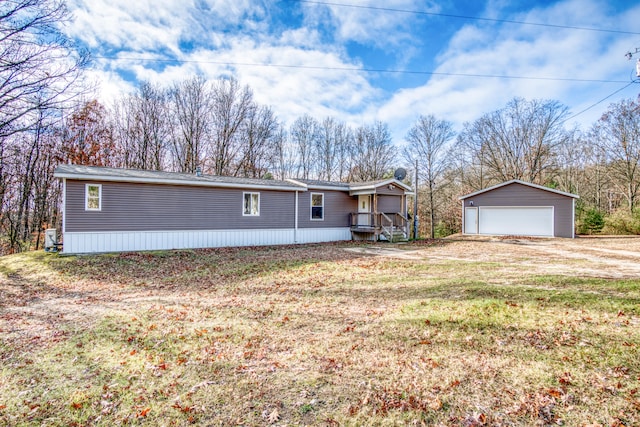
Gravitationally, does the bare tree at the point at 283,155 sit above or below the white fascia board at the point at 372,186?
above

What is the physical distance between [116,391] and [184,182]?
1152 centimetres

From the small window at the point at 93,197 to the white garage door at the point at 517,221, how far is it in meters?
21.4

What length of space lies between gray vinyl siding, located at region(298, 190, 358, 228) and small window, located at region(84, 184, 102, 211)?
8.72m

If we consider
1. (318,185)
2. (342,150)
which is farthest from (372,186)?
(342,150)

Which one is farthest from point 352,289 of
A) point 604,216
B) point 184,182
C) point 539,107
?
point 539,107

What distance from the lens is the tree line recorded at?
Answer: 69.6 feet

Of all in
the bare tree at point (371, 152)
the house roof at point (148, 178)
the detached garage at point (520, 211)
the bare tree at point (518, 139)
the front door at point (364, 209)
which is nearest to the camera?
the house roof at point (148, 178)

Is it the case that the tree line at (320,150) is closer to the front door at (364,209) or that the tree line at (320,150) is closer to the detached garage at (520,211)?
the front door at (364,209)

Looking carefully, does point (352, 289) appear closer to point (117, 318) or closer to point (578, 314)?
point (578, 314)

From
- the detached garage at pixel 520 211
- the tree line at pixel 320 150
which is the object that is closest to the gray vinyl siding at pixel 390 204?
the tree line at pixel 320 150

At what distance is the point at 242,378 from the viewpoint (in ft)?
Result: 10.9

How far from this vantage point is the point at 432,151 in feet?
96.6

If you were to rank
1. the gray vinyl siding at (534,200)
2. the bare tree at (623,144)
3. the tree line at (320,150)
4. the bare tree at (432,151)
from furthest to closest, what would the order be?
1. the bare tree at (432,151)
2. the bare tree at (623,144)
3. the tree line at (320,150)
4. the gray vinyl siding at (534,200)

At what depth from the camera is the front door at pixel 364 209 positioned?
59.8 ft
